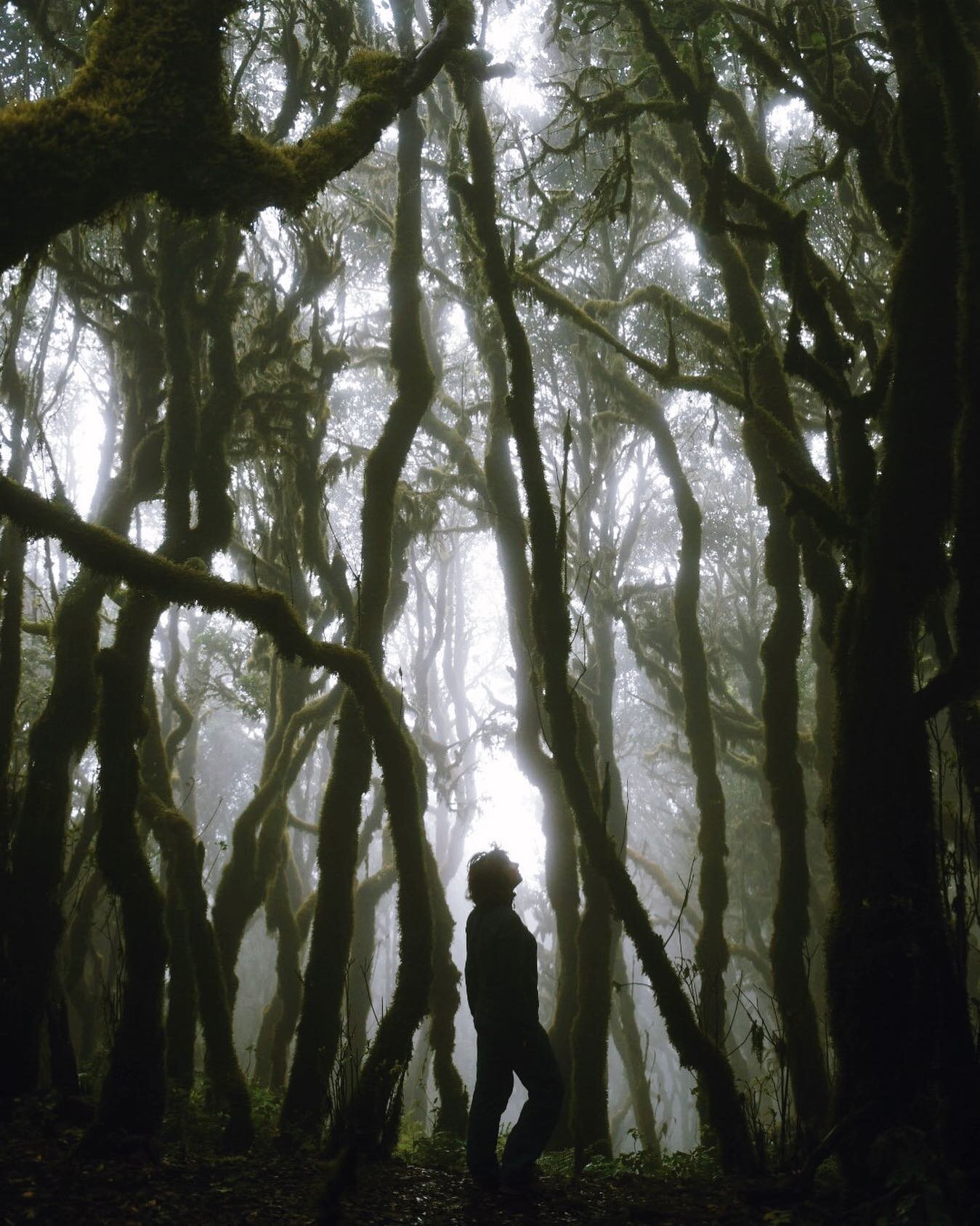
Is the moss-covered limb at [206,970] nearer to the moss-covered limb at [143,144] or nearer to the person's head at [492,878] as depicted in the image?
the person's head at [492,878]

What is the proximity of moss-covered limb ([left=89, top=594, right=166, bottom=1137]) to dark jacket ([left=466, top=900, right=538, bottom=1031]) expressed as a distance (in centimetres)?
212

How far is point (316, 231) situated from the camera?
10.9m

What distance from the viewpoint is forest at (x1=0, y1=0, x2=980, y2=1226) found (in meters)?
3.67

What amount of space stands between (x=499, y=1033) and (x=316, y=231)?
10.3m

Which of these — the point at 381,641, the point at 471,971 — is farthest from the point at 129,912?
the point at 381,641

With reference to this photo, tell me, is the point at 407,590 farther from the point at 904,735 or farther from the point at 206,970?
the point at 904,735

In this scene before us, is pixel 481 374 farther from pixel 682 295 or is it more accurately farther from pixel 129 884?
pixel 129 884

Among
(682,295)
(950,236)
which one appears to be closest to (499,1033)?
(950,236)

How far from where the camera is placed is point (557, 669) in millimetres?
5883

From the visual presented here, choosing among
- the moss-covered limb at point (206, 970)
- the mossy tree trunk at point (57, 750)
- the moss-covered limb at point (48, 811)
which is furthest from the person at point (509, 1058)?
the moss-covered limb at point (48, 811)

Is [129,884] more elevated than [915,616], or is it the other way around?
[915,616]

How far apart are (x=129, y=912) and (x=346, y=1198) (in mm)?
2338

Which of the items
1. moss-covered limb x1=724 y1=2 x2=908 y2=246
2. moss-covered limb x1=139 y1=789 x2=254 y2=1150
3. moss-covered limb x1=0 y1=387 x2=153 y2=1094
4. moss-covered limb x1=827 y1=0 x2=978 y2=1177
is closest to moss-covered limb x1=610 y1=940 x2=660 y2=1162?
moss-covered limb x1=139 y1=789 x2=254 y2=1150

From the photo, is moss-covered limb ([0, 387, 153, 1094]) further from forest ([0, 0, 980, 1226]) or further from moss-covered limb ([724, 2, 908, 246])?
moss-covered limb ([724, 2, 908, 246])
